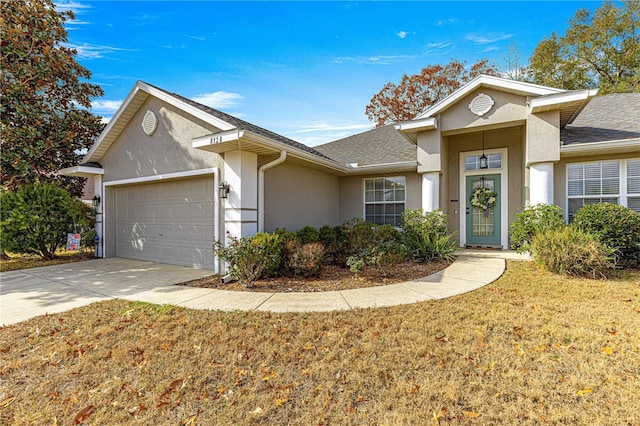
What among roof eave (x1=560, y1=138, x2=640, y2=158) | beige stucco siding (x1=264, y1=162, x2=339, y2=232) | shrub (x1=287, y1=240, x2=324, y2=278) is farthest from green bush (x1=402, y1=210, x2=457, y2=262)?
roof eave (x1=560, y1=138, x2=640, y2=158)

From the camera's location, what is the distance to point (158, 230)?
8.41 m

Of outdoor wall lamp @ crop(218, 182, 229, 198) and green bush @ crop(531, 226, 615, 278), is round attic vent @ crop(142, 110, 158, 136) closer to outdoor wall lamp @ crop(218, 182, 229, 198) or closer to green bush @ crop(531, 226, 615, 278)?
outdoor wall lamp @ crop(218, 182, 229, 198)

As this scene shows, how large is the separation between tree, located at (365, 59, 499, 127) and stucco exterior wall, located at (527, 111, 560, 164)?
544 inches

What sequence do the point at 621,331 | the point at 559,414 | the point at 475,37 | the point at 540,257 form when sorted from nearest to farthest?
the point at 559,414 < the point at 621,331 < the point at 540,257 < the point at 475,37

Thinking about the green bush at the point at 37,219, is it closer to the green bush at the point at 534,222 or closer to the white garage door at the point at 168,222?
the white garage door at the point at 168,222

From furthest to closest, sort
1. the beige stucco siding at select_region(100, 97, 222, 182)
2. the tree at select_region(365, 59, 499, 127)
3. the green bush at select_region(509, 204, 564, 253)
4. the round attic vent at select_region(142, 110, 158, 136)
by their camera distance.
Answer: the tree at select_region(365, 59, 499, 127), the round attic vent at select_region(142, 110, 158, 136), the beige stucco siding at select_region(100, 97, 222, 182), the green bush at select_region(509, 204, 564, 253)

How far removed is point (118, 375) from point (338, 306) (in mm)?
2725

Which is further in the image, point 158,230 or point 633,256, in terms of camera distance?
point 158,230

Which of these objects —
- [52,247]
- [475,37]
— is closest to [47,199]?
[52,247]

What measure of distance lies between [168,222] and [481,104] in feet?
30.3

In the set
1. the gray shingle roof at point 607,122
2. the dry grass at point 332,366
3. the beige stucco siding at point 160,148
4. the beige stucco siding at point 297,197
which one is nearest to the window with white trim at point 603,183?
the gray shingle roof at point 607,122

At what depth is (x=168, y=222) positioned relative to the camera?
321 inches

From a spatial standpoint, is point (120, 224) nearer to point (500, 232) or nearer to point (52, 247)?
point (52, 247)

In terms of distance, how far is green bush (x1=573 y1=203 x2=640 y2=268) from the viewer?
6.16 meters
